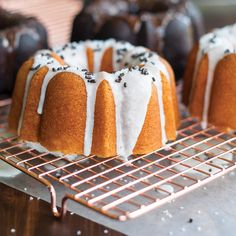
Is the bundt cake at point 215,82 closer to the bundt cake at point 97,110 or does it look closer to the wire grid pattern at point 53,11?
the bundt cake at point 97,110

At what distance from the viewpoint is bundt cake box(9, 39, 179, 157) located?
129cm

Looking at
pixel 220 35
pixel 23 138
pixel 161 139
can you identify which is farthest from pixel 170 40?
pixel 23 138

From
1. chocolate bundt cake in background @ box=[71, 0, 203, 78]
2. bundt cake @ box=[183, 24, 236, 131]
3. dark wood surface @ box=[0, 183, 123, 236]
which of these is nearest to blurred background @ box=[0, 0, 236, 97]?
chocolate bundt cake in background @ box=[71, 0, 203, 78]


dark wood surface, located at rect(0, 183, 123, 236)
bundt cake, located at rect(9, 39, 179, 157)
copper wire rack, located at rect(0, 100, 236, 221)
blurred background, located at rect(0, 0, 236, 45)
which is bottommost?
dark wood surface, located at rect(0, 183, 123, 236)

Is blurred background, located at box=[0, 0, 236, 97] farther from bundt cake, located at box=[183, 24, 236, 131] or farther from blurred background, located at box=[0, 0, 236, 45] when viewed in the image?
blurred background, located at box=[0, 0, 236, 45]

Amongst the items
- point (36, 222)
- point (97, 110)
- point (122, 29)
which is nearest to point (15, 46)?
point (122, 29)

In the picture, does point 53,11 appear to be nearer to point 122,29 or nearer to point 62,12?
point 62,12

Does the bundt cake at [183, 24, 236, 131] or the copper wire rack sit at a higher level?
the bundt cake at [183, 24, 236, 131]

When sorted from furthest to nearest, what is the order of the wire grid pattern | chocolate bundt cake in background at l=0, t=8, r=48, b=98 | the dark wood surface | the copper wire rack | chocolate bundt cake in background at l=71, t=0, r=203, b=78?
1. the wire grid pattern
2. chocolate bundt cake in background at l=71, t=0, r=203, b=78
3. chocolate bundt cake in background at l=0, t=8, r=48, b=98
4. the copper wire rack
5. the dark wood surface

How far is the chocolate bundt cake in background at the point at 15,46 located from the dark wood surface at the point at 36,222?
520 mm

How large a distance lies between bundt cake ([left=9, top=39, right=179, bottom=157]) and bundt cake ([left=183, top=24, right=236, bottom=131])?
14cm

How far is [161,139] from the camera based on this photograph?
1.36 meters

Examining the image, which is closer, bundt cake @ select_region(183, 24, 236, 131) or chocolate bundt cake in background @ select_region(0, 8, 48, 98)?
bundt cake @ select_region(183, 24, 236, 131)

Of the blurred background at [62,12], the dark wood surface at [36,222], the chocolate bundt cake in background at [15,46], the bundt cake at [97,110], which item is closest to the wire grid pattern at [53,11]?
the blurred background at [62,12]
